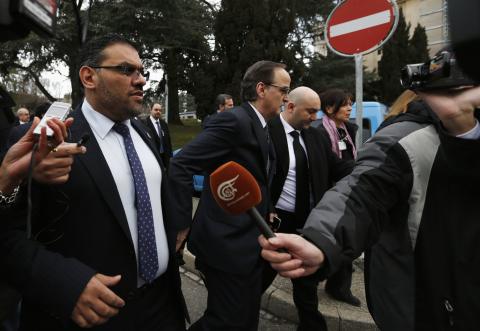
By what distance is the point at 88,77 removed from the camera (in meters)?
1.97

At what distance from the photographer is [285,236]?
3.74 feet

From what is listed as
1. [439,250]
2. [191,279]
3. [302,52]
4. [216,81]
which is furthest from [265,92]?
[302,52]

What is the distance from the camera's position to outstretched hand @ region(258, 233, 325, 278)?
1129mm

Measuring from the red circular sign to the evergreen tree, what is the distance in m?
22.9

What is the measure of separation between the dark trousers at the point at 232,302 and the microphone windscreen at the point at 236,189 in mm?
1527

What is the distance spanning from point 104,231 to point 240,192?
32.2 inches

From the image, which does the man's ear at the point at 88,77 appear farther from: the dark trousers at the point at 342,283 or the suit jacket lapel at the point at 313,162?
the dark trousers at the point at 342,283

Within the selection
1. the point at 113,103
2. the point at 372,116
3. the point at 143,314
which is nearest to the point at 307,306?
the point at 143,314

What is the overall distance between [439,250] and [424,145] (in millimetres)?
379

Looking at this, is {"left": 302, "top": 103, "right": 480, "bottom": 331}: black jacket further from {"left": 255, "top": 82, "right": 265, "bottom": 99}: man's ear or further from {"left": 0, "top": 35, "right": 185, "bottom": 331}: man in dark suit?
{"left": 255, "top": 82, "right": 265, "bottom": 99}: man's ear

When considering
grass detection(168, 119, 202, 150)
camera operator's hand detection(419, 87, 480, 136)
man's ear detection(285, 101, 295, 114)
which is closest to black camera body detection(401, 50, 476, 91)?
camera operator's hand detection(419, 87, 480, 136)

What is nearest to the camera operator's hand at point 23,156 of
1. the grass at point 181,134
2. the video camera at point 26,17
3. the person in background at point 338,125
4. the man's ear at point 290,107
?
the video camera at point 26,17

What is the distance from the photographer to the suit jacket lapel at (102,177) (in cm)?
163

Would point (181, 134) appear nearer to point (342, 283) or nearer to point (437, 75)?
point (342, 283)
